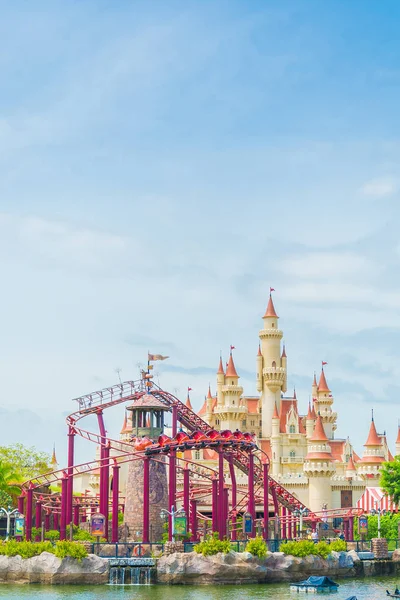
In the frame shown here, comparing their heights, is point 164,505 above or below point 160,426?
below

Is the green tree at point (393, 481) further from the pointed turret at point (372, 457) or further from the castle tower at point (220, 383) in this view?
the castle tower at point (220, 383)

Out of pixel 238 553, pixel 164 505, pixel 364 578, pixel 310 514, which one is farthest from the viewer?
pixel 310 514

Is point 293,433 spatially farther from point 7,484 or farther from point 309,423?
point 7,484

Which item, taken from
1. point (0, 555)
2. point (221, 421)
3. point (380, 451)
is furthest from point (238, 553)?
point (221, 421)

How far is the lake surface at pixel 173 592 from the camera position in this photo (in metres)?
39.0

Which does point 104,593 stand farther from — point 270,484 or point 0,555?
point 270,484

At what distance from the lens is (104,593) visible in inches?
1585

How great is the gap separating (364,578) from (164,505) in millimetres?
11757

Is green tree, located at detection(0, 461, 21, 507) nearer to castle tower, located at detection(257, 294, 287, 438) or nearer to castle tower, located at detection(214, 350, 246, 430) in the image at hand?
castle tower, located at detection(214, 350, 246, 430)

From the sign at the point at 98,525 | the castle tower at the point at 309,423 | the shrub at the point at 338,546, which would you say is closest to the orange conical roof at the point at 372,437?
the castle tower at the point at 309,423

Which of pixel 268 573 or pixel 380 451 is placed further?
pixel 380 451

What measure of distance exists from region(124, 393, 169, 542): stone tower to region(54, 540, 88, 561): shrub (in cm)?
976

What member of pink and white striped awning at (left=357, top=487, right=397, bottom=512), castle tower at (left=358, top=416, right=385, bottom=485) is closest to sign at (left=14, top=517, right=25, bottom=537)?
pink and white striped awning at (left=357, top=487, right=397, bottom=512)

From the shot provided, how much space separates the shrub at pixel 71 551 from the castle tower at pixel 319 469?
51.0m
